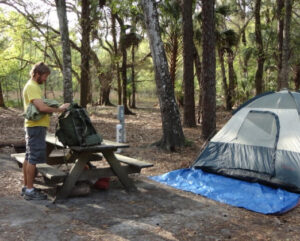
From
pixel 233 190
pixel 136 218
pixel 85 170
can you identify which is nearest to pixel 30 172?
pixel 85 170

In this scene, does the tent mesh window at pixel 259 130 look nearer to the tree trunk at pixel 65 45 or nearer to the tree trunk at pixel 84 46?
the tree trunk at pixel 65 45

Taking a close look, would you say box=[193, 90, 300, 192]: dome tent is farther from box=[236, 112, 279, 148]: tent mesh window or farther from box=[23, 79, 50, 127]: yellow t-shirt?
box=[23, 79, 50, 127]: yellow t-shirt

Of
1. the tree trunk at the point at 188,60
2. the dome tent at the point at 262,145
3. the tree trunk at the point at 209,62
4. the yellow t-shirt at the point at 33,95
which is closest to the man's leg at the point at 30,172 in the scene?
the yellow t-shirt at the point at 33,95

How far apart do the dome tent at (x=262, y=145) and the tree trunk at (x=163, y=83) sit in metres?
1.75

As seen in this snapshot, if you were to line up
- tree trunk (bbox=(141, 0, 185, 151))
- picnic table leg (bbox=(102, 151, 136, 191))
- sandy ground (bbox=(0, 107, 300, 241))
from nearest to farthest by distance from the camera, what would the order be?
1. sandy ground (bbox=(0, 107, 300, 241))
2. picnic table leg (bbox=(102, 151, 136, 191))
3. tree trunk (bbox=(141, 0, 185, 151))

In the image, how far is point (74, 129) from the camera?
15.4 ft

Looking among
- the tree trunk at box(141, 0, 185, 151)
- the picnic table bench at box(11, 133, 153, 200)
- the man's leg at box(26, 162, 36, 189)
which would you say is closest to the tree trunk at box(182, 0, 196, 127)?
the tree trunk at box(141, 0, 185, 151)

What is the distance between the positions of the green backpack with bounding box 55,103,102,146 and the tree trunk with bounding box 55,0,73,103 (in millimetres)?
6109

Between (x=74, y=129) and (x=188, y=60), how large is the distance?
8124mm

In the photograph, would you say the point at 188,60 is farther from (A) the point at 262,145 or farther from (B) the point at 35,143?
(B) the point at 35,143

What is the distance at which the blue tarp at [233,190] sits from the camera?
15.9 feet

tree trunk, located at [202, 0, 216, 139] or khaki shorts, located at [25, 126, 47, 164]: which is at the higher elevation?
tree trunk, located at [202, 0, 216, 139]

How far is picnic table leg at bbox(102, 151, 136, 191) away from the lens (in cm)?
512

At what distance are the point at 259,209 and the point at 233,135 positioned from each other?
1949 mm
